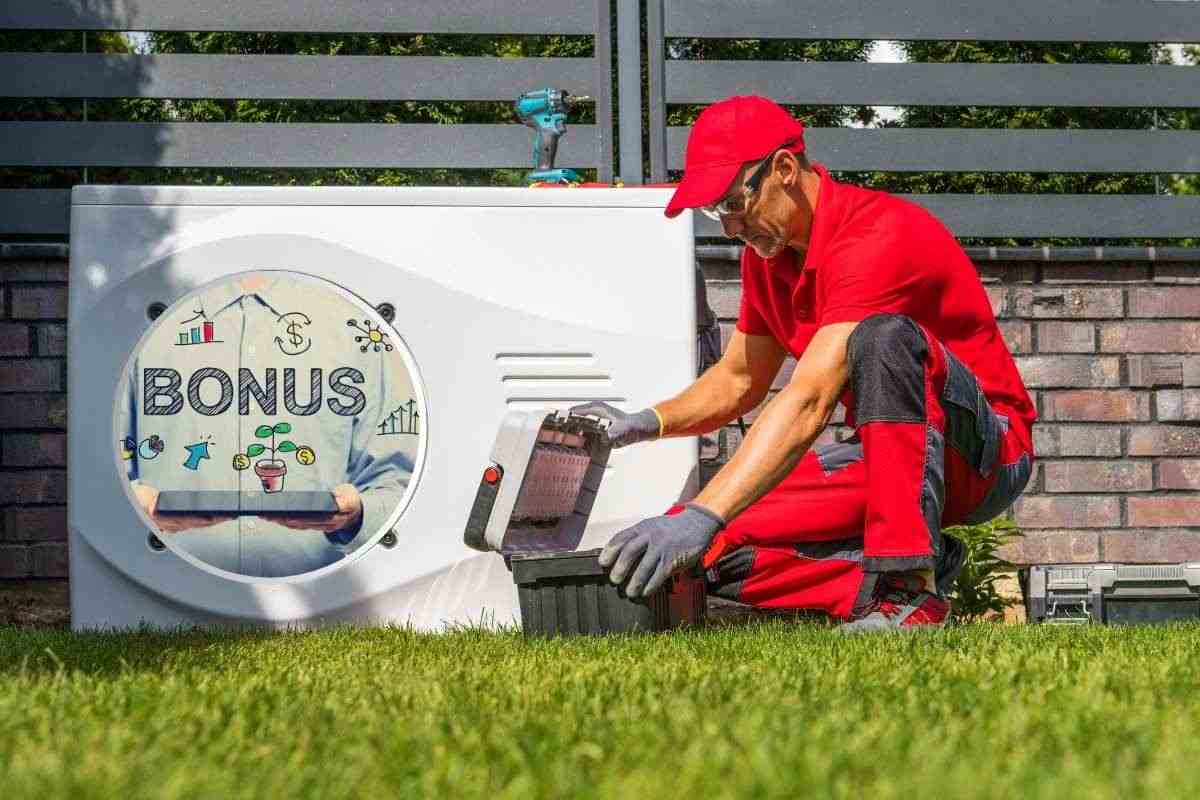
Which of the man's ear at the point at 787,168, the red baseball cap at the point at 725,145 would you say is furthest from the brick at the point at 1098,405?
the red baseball cap at the point at 725,145

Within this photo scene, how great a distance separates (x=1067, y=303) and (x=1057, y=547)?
2.28ft

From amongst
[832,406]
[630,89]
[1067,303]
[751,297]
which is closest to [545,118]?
[630,89]

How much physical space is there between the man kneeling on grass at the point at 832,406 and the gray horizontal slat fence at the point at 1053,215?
1040 mm

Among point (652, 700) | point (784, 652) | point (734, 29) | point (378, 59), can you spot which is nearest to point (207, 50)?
point (378, 59)

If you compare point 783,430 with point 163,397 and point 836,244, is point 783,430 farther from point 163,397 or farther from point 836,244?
point 163,397

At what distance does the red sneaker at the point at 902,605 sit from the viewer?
2953 mm

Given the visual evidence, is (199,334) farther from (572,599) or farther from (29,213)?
(29,213)

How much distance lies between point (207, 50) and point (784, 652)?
283cm

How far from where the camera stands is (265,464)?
325cm

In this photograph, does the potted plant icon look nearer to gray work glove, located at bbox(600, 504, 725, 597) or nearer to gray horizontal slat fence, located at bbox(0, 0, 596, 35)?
gray work glove, located at bbox(600, 504, 725, 597)

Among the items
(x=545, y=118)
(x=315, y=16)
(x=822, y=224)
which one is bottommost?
(x=822, y=224)

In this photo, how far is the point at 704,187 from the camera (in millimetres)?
3076

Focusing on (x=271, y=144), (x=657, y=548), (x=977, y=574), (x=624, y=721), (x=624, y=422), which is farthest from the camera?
(x=271, y=144)

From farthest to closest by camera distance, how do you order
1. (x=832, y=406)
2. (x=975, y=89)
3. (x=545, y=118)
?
1. (x=975, y=89)
2. (x=545, y=118)
3. (x=832, y=406)
